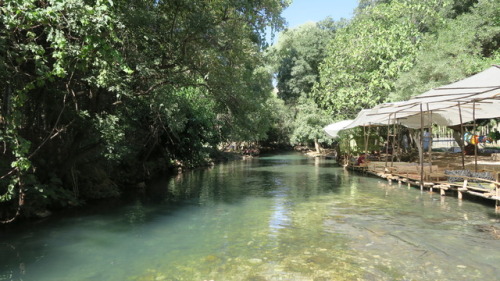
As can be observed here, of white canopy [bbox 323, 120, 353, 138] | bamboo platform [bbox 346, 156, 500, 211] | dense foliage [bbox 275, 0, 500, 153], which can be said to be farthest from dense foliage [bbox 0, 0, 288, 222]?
dense foliage [bbox 275, 0, 500, 153]

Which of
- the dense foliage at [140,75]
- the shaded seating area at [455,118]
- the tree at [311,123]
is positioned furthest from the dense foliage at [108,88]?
the tree at [311,123]

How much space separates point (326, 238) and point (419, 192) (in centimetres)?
715

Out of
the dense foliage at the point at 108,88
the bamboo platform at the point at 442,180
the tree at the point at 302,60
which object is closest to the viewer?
the dense foliage at the point at 108,88

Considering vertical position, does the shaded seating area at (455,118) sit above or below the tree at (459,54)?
below

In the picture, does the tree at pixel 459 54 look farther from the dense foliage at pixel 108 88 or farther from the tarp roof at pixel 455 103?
the dense foliage at pixel 108 88

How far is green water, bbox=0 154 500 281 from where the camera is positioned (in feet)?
20.3

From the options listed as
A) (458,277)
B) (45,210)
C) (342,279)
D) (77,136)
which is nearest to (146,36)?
(77,136)

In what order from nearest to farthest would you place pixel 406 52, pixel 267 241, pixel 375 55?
pixel 267 241
pixel 406 52
pixel 375 55

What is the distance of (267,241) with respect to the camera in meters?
7.89

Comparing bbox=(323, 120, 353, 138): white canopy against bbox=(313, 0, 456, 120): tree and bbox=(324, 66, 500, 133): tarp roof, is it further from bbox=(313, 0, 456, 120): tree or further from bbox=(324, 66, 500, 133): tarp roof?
bbox=(324, 66, 500, 133): tarp roof

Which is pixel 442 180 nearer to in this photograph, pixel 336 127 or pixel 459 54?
pixel 459 54

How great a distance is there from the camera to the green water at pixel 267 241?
6.18 meters

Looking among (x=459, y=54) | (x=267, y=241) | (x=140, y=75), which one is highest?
(x=459, y=54)

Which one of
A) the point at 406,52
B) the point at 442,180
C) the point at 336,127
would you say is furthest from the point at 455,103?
the point at 406,52
